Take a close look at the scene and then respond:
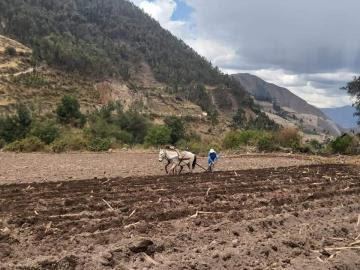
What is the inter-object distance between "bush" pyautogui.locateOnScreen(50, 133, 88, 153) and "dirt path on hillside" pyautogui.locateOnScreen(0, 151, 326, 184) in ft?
7.84

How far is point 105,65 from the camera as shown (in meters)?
101

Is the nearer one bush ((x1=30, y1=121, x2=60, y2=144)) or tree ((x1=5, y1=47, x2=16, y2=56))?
bush ((x1=30, y1=121, x2=60, y2=144))

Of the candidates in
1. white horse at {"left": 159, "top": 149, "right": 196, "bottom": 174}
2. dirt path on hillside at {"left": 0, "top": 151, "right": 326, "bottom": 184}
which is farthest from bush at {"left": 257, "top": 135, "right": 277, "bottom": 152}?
white horse at {"left": 159, "top": 149, "right": 196, "bottom": 174}

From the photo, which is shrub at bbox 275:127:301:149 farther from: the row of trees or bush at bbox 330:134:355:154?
the row of trees

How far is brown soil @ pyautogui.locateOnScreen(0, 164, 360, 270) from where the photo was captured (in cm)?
873

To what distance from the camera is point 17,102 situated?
6925cm

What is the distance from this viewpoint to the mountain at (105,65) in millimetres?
82438

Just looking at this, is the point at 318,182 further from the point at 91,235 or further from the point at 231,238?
the point at 91,235

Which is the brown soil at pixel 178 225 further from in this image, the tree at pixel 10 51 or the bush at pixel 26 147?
the tree at pixel 10 51

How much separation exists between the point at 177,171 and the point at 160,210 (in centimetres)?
933

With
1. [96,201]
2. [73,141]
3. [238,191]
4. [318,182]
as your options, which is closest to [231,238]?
[96,201]

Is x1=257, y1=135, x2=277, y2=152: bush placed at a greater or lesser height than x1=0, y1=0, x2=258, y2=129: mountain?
lesser

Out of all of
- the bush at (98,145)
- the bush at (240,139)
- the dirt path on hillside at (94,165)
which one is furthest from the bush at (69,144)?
the bush at (240,139)

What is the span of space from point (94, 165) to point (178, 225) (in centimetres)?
1344
